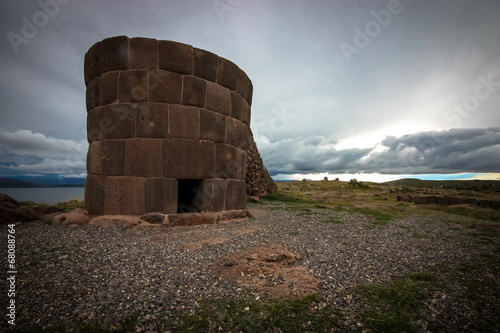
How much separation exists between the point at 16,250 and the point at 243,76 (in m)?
7.35

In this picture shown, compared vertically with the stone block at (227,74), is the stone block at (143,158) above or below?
below

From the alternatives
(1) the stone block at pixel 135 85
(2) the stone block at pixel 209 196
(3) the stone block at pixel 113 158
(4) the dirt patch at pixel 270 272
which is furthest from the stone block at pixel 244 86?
(4) the dirt patch at pixel 270 272

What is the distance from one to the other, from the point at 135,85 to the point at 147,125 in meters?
1.18

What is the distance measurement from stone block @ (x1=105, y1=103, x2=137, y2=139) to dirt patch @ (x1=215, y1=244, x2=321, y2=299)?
15.5ft

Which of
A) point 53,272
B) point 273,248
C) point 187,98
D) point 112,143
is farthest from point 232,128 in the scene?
point 53,272

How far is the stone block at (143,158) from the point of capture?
636cm

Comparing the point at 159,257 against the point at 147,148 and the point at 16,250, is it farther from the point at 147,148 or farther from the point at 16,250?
the point at 147,148

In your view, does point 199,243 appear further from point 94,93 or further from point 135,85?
point 94,93

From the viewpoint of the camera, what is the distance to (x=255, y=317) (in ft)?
7.54

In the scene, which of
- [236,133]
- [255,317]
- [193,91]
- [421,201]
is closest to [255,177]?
[236,133]

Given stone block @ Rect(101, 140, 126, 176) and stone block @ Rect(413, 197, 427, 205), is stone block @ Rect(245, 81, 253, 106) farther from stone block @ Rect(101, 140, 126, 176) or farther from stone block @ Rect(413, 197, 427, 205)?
stone block @ Rect(413, 197, 427, 205)

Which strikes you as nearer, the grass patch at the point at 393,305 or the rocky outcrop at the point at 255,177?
the grass patch at the point at 393,305

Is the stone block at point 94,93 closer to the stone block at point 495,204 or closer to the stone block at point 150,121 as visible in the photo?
the stone block at point 150,121

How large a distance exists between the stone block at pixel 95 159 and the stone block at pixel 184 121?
2190 mm
